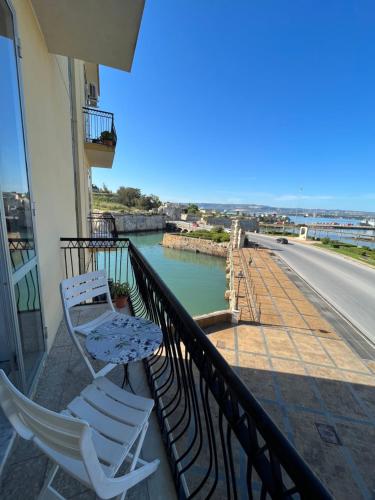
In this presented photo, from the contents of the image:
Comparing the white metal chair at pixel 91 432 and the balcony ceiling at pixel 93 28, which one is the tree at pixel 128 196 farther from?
the white metal chair at pixel 91 432

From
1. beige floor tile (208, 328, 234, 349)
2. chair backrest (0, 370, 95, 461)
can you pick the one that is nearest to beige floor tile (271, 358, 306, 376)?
beige floor tile (208, 328, 234, 349)

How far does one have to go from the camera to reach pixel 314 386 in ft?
10.3

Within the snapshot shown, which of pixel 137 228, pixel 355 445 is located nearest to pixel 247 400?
pixel 355 445

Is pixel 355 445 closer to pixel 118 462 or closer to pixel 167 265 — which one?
pixel 118 462

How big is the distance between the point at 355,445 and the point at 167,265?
2095 cm

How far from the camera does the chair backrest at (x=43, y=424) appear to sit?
0.64 metres

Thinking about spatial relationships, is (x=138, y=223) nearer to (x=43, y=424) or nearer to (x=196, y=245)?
(x=196, y=245)

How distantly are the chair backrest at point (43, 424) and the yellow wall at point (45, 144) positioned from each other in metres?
1.68

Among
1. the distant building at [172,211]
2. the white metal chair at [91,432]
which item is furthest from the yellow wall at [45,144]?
the distant building at [172,211]

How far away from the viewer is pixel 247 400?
680 mm

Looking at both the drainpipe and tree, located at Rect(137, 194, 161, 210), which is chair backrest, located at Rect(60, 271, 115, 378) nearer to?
the drainpipe

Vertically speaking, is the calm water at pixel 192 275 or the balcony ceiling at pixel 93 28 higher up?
the balcony ceiling at pixel 93 28

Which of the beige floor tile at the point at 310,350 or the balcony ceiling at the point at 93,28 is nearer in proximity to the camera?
the balcony ceiling at the point at 93,28

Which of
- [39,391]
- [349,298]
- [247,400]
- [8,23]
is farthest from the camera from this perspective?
[349,298]
